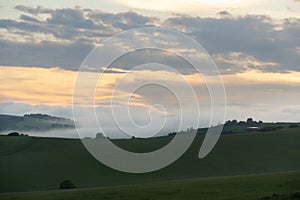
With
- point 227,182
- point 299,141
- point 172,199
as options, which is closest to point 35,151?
point 299,141

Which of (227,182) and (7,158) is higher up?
(7,158)

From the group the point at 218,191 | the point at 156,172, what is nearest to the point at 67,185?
the point at 156,172

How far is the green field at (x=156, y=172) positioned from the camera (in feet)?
225

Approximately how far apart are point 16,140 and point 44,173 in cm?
4450

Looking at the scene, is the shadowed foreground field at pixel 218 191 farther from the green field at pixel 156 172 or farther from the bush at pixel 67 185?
the bush at pixel 67 185

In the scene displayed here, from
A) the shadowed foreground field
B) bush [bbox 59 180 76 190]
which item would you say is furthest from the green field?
bush [bbox 59 180 76 190]

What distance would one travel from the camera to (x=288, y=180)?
64.8 metres

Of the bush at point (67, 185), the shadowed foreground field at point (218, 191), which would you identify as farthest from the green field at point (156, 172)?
the bush at point (67, 185)

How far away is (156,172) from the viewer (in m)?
112

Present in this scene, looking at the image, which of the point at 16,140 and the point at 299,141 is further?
the point at 16,140

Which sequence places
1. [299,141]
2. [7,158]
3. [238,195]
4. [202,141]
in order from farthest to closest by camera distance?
[202,141] → [299,141] → [7,158] → [238,195]

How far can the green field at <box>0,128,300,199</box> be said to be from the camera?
68.7 meters

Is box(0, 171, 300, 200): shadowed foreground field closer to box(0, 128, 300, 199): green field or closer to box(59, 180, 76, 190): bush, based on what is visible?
box(0, 128, 300, 199): green field

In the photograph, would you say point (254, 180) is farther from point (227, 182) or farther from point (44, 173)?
point (44, 173)
